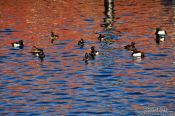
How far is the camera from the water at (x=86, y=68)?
111ft

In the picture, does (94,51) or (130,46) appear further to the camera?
(130,46)

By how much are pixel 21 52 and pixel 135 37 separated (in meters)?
12.8

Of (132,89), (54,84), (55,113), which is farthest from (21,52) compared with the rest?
(55,113)

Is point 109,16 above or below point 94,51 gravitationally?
above

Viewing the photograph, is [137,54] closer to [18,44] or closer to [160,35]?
[160,35]

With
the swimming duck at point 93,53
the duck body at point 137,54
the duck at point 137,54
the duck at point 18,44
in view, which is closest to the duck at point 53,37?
the duck at point 18,44

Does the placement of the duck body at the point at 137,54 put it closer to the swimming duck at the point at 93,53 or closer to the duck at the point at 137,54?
the duck at the point at 137,54

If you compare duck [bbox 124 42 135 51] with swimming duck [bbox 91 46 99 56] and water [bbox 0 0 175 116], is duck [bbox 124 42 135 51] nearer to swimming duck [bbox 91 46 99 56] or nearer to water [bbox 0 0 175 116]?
water [bbox 0 0 175 116]

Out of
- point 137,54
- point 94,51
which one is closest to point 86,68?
point 94,51

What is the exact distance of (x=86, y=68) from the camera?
44.3 metres

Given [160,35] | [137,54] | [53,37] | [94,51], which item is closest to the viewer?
[137,54]

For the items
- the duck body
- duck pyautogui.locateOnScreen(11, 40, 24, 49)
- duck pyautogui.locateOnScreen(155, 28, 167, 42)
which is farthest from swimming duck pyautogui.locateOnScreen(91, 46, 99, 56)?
duck pyautogui.locateOnScreen(155, 28, 167, 42)

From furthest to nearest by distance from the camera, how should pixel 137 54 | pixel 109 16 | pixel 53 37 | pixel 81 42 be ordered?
pixel 109 16, pixel 53 37, pixel 81 42, pixel 137 54

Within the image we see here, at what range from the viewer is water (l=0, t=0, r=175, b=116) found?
34.0m
